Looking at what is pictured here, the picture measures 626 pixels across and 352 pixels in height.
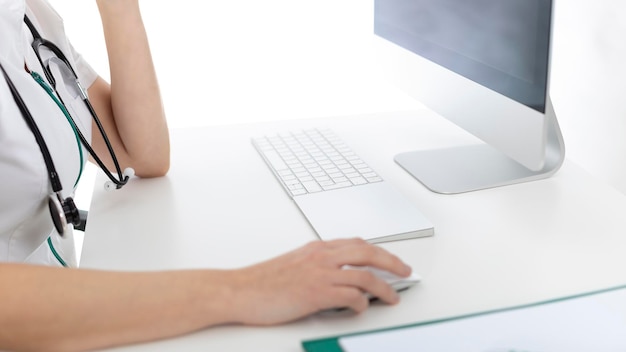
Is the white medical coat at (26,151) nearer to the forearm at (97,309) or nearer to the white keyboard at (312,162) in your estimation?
the forearm at (97,309)

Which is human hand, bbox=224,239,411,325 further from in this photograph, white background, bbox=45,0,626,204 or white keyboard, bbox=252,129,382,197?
white background, bbox=45,0,626,204

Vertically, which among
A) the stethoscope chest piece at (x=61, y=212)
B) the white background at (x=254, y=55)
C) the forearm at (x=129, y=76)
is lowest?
the white background at (x=254, y=55)

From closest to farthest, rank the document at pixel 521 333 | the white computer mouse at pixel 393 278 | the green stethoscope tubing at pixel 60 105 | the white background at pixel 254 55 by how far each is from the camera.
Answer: the document at pixel 521 333, the white computer mouse at pixel 393 278, the green stethoscope tubing at pixel 60 105, the white background at pixel 254 55

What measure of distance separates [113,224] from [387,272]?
420 millimetres

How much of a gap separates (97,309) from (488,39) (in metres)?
0.64

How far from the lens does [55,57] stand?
1119 millimetres

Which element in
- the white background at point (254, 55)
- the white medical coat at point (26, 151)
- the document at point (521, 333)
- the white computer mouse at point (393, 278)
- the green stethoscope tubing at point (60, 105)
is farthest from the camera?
the white background at point (254, 55)

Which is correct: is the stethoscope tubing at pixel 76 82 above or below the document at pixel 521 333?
above

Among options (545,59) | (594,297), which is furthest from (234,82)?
(594,297)

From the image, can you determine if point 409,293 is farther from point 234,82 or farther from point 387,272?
point 234,82

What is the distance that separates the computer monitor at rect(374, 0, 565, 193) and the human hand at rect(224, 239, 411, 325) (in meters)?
0.34

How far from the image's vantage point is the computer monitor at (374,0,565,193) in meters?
0.92

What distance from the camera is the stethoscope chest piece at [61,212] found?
0.89m

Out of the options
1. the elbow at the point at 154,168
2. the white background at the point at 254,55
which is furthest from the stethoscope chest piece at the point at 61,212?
the white background at the point at 254,55
